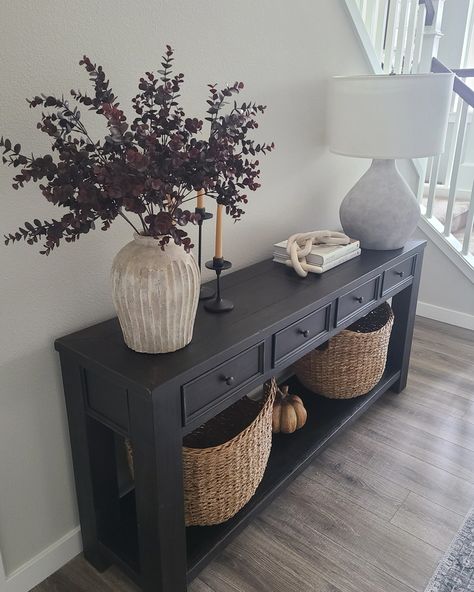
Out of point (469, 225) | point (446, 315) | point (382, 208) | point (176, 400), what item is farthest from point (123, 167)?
point (446, 315)

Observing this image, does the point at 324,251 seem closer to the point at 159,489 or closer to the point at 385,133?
the point at 385,133

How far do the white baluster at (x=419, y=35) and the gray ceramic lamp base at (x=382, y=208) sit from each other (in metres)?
1.33

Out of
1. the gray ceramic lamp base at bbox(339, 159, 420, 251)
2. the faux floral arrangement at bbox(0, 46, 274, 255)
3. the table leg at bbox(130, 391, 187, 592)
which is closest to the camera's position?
the faux floral arrangement at bbox(0, 46, 274, 255)

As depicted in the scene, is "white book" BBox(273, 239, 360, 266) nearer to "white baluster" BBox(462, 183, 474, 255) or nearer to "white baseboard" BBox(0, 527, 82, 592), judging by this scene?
"white baseboard" BBox(0, 527, 82, 592)

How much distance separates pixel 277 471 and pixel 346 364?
1.78ft

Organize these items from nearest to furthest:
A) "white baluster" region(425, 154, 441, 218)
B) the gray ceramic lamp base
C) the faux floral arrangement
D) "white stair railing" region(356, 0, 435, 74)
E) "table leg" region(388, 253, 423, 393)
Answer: the faux floral arrangement
the gray ceramic lamp base
"table leg" region(388, 253, 423, 393)
"white stair railing" region(356, 0, 435, 74)
"white baluster" region(425, 154, 441, 218)

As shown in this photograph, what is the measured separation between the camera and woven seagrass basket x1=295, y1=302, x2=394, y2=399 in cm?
201

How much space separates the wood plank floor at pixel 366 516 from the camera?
1.46 m

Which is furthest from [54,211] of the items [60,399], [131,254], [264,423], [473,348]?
[473,348]

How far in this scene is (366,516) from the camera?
1681 mm

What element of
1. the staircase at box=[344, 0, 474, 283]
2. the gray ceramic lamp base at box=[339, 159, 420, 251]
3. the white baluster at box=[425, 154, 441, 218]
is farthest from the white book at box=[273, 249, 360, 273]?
the white baluster at box=[425, 154, 441, 218]

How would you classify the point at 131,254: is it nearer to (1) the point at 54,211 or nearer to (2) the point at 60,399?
(1) the point at 54,211

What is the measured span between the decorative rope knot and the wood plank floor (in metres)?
0.75

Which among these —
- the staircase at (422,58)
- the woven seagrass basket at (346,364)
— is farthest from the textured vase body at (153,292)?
the staircase at (422,58)
